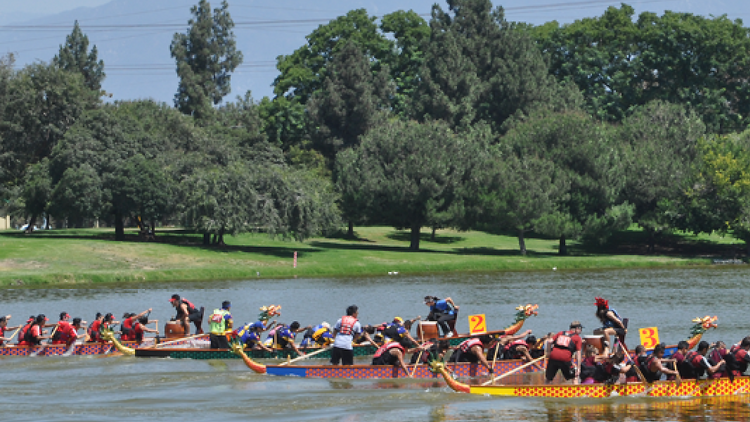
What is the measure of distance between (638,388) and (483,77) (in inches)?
3478

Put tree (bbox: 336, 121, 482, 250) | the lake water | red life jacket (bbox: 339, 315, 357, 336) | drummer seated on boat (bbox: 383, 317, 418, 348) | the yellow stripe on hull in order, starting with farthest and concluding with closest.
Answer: tree (bbox: 336, 121, 482, 250)
drummer seated on boat (bbox: 383, 317, 418, 348)
red life jacket (bbox: 339, 315, 357, 336)
the yellow stripe on hull
the lake water

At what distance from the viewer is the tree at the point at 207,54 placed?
13112 centimetres

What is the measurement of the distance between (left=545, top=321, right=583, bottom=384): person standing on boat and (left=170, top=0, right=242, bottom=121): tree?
110 meters

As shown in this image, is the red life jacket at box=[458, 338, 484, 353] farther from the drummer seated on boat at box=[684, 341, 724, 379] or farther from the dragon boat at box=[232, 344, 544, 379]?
the drummer seated on boat at box=[684, 341, 724, 379]

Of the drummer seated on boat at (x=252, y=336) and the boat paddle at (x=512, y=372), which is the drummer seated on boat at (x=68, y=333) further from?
the boat paddle at (x=512, y=372)

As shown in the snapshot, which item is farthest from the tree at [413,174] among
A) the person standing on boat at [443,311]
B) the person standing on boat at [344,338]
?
the person standing on boat at [344,338]

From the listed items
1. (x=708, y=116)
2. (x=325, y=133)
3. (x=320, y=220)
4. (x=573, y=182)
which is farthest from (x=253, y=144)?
(x=708, y=116)

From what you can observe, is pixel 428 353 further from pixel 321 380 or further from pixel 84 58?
pixel 84 58

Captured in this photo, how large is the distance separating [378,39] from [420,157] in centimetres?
4393

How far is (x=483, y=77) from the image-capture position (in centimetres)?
11044

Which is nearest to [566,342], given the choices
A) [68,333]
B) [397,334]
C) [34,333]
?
[397,334]

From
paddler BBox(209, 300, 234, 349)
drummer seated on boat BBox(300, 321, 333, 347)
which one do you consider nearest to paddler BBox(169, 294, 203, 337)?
paddler BBox(209, 300, 234, 349)

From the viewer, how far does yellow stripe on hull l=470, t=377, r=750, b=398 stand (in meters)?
24.4

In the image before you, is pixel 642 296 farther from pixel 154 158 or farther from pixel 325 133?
pixel 325 133
